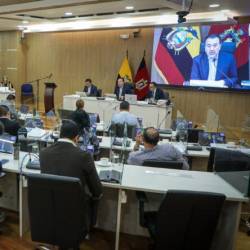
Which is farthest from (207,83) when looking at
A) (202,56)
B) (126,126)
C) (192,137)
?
(126,126)

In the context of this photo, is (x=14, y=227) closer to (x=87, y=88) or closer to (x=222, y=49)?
→ (x=87, y=88)

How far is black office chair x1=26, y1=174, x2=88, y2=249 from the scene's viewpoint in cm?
201

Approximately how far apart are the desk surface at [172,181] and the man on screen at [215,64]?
626 centimetres

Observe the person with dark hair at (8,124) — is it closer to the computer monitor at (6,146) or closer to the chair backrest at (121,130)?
the computer monitor at (6,146)

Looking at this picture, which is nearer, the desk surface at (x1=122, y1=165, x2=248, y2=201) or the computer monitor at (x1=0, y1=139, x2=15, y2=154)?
the desk surface at (x1=122, y1=165, x2=248, y2=201)

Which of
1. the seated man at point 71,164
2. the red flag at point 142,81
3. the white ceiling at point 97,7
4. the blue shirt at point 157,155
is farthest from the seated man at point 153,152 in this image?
the red flag at point 142,81

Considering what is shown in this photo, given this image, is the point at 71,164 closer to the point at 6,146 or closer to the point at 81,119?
the point at 6,146

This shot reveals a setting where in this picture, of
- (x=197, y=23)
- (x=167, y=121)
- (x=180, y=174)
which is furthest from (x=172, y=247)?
(x=197, y=23)

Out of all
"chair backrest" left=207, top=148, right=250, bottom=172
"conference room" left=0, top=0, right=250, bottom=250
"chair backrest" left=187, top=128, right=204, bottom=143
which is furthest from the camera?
"chair backrest" left=187, top=128, right=204, bottom=143

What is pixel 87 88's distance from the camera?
29.3ft

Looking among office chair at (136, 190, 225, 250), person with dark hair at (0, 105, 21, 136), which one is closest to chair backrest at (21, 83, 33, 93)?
person with dark hair at (0, 105, 21, 136)

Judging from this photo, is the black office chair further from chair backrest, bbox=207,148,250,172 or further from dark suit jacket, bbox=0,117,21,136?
dark suit jacket, bbox=0,117,21,136

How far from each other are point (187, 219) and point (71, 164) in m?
0.94

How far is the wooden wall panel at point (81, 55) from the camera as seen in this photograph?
10031mm
